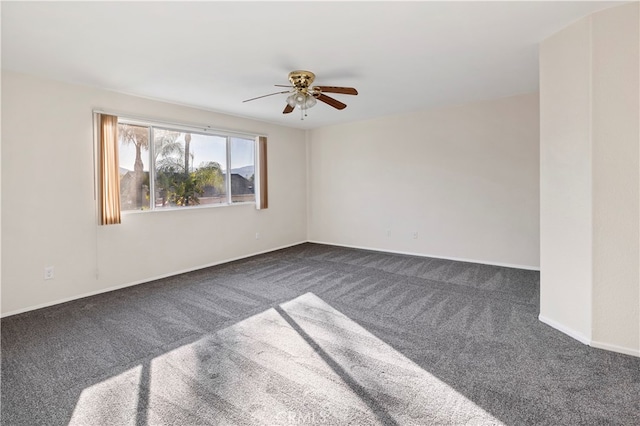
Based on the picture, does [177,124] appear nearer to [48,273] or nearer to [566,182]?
[48,273]

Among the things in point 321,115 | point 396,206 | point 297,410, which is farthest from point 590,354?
point 321,115

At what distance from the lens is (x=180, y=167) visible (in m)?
4.71

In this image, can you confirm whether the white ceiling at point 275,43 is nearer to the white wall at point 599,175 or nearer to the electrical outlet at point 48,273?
the white wall at point 599,175

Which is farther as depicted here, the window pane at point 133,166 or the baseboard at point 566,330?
the window pane at point 133,166

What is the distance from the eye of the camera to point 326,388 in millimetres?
2006

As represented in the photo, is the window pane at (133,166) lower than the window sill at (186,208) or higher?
higher

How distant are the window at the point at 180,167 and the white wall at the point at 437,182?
181 centimetres

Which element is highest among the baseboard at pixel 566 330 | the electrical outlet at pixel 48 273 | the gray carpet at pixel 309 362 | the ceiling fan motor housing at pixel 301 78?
the ceiling fan motor housing at pixel 301 78

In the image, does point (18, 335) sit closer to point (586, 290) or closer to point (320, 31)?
point (320, 31)

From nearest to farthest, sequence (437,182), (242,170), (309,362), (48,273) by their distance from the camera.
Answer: (309,362) → (48,273) → (437,182) → (242,170)

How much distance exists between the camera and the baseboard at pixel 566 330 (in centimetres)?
247

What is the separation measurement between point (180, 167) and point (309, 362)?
3.59m

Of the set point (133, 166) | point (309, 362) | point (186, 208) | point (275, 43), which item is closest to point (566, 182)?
point (309, 362)

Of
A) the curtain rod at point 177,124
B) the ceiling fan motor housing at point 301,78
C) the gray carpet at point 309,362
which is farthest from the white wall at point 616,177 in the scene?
the curtain rod at point 177,124
